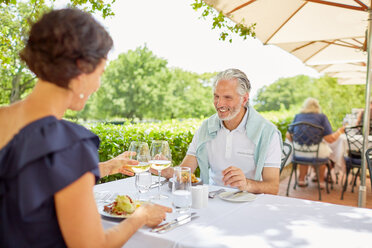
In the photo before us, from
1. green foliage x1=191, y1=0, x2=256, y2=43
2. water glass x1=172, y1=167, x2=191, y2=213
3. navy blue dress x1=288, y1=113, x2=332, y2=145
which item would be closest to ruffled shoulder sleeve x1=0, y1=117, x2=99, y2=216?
water glass x1=172, y1=167, x2=191, y2=213

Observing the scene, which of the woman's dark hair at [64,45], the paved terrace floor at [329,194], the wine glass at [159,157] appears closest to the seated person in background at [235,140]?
the wine glass at [159,157]

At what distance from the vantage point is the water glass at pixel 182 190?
5.17 ft

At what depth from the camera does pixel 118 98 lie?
4366cm

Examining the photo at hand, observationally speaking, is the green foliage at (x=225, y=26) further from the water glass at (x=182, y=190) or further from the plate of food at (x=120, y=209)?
the plate of food at (x=120, y=209)

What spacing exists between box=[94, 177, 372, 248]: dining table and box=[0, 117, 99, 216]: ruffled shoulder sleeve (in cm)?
45

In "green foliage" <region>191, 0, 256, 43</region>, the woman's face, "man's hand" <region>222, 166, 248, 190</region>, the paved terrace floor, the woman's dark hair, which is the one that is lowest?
the paved terrace floor

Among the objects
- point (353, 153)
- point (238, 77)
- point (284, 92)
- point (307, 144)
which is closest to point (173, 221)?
point (238, 77)

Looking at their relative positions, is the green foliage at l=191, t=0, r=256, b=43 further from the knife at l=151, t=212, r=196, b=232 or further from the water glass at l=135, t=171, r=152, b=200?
the knife at l=151, t=212, r=196, b=232

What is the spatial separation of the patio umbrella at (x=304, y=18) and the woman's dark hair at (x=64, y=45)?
2.66 meters

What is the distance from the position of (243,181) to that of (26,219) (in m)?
1.25

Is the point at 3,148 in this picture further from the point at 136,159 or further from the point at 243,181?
the point at 243,181

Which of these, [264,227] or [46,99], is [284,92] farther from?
[46,99]

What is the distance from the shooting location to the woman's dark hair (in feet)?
3.26

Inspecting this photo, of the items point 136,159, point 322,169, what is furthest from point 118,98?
point 136,159
